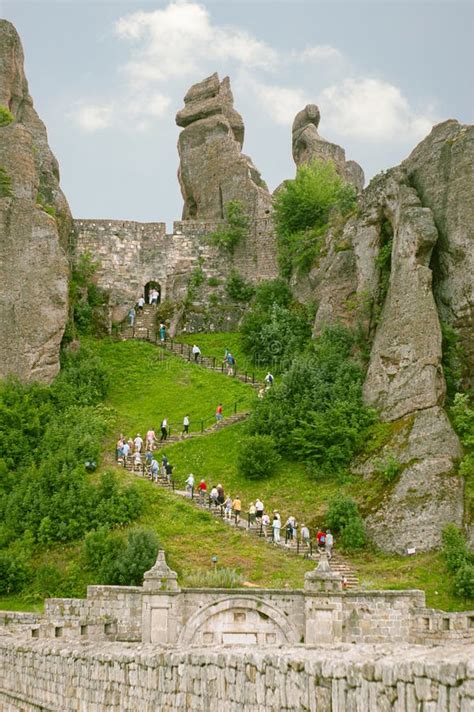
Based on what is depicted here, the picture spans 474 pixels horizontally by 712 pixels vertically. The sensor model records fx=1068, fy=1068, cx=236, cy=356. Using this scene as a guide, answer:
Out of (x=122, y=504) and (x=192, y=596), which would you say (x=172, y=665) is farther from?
(x=122, y=504)

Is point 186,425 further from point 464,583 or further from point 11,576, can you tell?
point 464,583

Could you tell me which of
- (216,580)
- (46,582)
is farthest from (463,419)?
(46,582)

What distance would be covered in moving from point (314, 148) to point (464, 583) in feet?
143

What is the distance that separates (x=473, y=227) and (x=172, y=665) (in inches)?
1341

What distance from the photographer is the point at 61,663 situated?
15242mm

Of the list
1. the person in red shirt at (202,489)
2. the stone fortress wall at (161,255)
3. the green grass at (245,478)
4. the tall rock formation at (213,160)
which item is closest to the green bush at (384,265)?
the green grass at (245,478)

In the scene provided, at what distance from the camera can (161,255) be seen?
6341cm

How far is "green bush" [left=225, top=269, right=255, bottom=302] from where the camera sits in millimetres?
60750

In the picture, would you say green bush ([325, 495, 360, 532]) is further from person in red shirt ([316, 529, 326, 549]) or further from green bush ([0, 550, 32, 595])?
green bush ([0, 550, 32, 595])

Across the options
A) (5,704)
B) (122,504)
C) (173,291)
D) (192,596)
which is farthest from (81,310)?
(5,704)

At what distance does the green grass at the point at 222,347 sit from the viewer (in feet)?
173

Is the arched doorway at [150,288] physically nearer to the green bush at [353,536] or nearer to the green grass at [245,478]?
the green grass at [245,478]

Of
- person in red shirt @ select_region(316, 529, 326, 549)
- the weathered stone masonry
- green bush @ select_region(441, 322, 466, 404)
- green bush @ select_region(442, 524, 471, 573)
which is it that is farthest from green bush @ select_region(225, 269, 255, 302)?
the weathered stone masonry

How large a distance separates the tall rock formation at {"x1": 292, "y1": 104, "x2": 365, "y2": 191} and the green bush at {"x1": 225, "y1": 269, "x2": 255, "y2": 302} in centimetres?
1156
